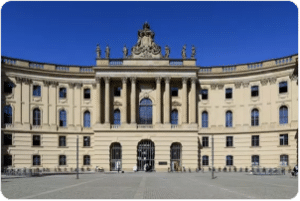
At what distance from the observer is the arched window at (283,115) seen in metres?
61.5

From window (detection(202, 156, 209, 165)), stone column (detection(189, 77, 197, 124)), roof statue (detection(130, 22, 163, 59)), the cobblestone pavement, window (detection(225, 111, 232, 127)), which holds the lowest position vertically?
window (detection(202, 156, 209, 165))

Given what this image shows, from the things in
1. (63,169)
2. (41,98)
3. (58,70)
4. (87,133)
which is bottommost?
(63,169)

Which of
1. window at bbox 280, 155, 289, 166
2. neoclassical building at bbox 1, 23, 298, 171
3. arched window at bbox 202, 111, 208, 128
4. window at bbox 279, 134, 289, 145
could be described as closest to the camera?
window at bbox 280, 155, 289, 166

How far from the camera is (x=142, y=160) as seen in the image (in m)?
63.5

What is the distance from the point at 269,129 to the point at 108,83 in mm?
24747

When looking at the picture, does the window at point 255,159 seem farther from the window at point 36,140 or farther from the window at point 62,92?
the window at point 36,140

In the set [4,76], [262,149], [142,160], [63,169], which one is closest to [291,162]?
[262,149]

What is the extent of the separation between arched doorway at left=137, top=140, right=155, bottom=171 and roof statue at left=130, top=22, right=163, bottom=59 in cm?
1319

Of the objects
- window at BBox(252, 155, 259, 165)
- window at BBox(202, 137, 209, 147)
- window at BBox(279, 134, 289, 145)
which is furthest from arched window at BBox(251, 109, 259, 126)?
window at BBox(202, 137, 209, 147)

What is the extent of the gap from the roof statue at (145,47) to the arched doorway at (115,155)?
13852 millimetres

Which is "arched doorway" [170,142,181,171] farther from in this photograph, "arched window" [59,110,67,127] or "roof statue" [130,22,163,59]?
"arched window" [59,110,67,127]

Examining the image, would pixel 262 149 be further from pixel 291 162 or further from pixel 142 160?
pixel 142 160

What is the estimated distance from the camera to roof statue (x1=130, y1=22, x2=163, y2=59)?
2589 inches

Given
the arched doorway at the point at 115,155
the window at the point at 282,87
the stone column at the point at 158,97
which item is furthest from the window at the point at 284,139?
the arched doorway at the point at 115,155
